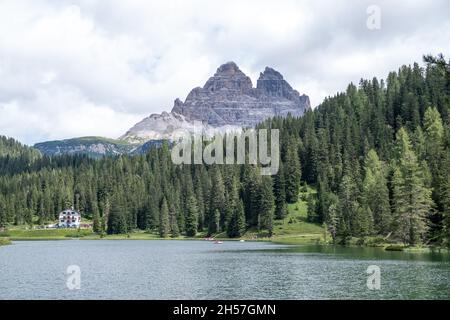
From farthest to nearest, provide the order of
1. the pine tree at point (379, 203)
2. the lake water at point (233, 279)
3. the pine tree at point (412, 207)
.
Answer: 1. the pine tree at point (379, 203)
2. the pine tree at point (412, 207)
3. the lake water at point (233, 279)

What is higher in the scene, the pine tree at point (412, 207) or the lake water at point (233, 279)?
the pine tree at point (412, 207)

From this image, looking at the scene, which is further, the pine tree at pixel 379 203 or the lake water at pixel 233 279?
the pine tree at pixel 379 203

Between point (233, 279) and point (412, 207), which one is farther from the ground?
point (412, 207)

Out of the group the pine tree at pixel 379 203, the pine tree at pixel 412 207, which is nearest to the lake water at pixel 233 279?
the pine tree at pixel 412 207

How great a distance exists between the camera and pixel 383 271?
74.8 meters

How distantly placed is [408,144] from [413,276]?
128773 mm

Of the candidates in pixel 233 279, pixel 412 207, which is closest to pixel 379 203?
pixel 412 207

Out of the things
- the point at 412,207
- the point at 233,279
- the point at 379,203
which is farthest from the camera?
the point at 379,203

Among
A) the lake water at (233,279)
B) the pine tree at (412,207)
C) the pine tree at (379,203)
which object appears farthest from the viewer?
the pine tree at (379,203)

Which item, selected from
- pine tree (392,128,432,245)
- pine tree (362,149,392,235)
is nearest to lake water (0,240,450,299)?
pine tree (392,128,432,245)

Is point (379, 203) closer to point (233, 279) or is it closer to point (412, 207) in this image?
point (412, 207)

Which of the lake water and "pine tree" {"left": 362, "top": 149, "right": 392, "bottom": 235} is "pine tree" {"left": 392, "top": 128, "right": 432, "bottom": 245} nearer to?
"pine tree" {"left": 362, "top": 149, "right": 392, "bottom": 235}

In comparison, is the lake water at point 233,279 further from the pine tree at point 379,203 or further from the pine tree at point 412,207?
the pine tree at point 379,203
